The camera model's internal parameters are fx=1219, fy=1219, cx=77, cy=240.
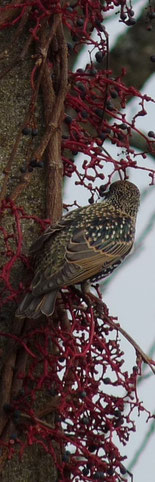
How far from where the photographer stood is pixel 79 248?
15.0ft

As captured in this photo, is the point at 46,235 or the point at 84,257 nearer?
the point at 46,235

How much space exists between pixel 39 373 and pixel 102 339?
27cm

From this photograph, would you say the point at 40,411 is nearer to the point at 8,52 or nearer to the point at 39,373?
the point at 39,373

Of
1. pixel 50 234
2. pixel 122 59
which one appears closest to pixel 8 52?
pixel 50 234

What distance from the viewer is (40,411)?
14.1 ft

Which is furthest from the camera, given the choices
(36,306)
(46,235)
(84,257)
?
(84,257)

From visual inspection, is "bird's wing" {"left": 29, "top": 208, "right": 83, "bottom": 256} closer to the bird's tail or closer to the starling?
the starling

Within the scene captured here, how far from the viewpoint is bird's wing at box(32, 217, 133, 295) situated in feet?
14.1

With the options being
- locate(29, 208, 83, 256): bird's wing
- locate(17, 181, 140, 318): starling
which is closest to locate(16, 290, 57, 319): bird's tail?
locate(17, 181, 140, 318): starling

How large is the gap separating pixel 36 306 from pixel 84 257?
43 centimetres

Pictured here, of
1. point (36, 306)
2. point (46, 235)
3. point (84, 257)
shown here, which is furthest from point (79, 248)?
point (36, 306)

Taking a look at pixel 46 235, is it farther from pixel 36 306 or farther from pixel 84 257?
pixel 36 306

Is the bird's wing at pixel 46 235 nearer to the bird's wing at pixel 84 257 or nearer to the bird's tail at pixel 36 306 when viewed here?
the bird's wing at pixel 84 257

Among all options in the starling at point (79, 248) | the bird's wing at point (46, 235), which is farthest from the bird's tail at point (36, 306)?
the bird's wing at point (46, 235)
